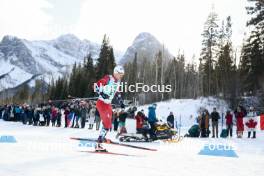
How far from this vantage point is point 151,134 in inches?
528

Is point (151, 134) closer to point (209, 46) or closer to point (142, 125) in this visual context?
point (142, 125)

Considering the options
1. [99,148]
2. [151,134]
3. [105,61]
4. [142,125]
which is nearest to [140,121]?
[142,125]

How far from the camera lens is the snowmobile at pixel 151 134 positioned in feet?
42.9

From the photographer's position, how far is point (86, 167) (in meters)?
5.27

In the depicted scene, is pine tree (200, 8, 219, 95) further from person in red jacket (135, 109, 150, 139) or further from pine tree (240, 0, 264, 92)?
person in red jacket (135, 109, 150, 139)

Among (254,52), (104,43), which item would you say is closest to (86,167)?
(254,52)

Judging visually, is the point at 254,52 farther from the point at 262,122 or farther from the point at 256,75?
the point at 262,122

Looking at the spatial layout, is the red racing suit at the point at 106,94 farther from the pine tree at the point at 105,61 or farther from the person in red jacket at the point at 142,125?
the pine tree at the point at 105,61

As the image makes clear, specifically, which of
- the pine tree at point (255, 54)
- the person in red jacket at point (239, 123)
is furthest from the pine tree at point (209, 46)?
the person in red jacket at point (239, 123)

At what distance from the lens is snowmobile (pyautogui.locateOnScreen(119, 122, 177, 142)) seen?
42.9 ft

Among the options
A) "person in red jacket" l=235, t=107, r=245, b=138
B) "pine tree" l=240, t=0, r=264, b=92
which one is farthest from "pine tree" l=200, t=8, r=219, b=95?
"person in red jacket" l=235, t=107, r=245, b=138

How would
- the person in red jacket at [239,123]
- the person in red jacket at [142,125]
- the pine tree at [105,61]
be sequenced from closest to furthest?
the person in red jacket at [142,125]
the person in red jacket at [239,123]
the pine tree at [105,61]

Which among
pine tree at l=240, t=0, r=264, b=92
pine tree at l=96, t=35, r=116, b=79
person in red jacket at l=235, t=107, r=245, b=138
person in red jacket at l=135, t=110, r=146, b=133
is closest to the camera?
person in red jacket at l=135, t=110, r=146, b=133

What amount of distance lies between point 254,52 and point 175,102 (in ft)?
32.2
